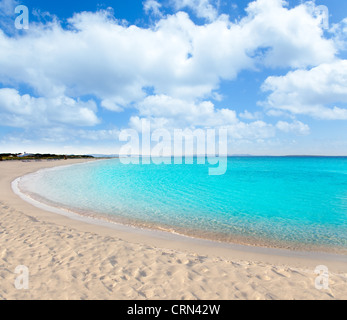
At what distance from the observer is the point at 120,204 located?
16.9 m

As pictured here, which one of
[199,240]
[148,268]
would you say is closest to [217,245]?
[199,240]

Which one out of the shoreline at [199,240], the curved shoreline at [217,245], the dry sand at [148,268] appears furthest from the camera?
the shoreline at [199,240]

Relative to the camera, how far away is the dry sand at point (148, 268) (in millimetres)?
5172

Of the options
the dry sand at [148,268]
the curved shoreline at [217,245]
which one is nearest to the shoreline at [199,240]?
the curved shoreline at [217,245]

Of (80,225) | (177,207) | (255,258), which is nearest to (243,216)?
(177,207)

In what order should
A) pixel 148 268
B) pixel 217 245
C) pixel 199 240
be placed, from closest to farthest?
pixel 148 268
pixel 217 245
pixel 199 240

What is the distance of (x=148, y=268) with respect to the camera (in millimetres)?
6387

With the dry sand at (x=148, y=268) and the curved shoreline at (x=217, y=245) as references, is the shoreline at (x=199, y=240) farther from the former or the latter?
the dry sand at (x=148, y=268)

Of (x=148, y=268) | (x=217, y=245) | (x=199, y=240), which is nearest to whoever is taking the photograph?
(x=148, y=268)

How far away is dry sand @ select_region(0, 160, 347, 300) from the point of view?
5.17 metres

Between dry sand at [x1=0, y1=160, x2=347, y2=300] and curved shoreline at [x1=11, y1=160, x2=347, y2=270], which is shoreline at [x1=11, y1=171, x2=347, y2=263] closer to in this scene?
curved shoreline at [x1=11, y1=160, x2=347, y2=270]

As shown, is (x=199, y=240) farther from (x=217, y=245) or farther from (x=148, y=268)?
(x=148, y=268)
